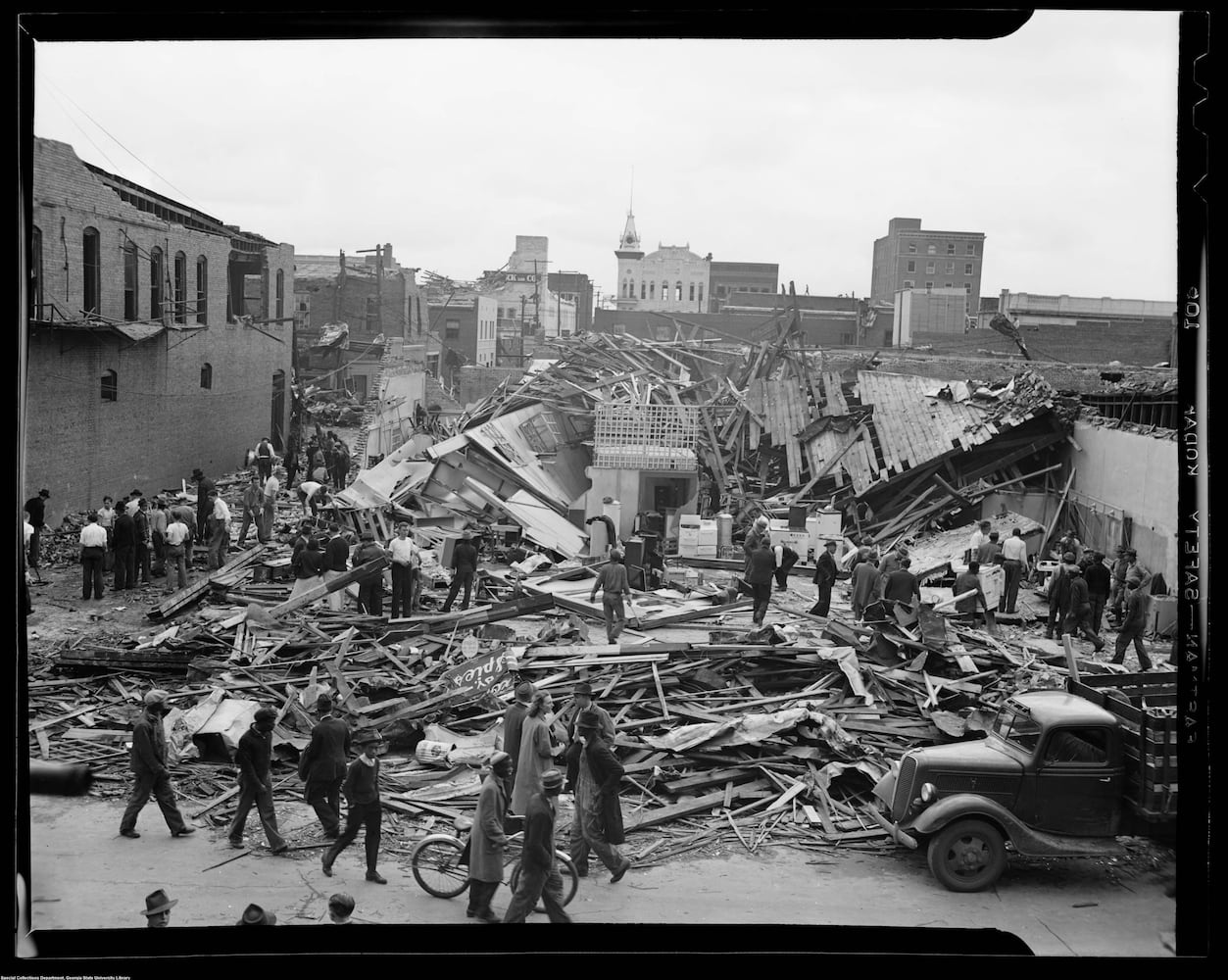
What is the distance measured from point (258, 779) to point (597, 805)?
2819 millimetres

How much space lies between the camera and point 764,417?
27.9 meters

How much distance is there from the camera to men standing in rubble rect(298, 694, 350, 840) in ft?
29.5

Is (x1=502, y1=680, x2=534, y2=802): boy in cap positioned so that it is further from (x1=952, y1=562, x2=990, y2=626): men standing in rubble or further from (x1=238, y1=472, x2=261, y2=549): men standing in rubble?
(x1=238, y1=472, x2=261, y2=549): men standing in rubble

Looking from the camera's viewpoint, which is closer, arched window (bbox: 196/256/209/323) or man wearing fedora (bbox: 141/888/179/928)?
man wearing fedora (bbox: 141/888/179/928)

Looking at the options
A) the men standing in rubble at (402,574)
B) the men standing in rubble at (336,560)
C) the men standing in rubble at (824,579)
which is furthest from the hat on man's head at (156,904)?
the men standing in rubble at (824,579)

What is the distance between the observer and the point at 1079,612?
49.8 ft

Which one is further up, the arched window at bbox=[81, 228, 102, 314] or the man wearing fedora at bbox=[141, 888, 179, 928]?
the arched window at bbox=[81, 228, 102, 314]

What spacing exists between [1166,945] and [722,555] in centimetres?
1341

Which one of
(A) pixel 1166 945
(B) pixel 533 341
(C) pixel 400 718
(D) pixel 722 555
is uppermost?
(B) pixel 533 341

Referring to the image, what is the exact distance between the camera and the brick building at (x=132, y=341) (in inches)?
845

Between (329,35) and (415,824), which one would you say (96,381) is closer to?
(415,824)

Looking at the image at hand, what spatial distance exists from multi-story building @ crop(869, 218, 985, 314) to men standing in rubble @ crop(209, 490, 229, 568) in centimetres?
3993

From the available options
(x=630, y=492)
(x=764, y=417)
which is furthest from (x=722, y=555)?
(x=764, y=417)

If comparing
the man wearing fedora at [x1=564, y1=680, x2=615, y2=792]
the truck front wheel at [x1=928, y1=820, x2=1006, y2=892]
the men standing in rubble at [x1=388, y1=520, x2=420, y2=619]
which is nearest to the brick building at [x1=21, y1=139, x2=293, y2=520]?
the men standing in rubble at [x1=388, y1=520, x2=420, y2=619]
